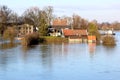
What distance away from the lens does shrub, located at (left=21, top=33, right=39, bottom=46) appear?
38122 millimetres

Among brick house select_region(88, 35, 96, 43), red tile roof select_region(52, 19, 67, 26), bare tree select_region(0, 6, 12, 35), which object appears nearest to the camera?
brick house select_region(88, 35, 96, 43)

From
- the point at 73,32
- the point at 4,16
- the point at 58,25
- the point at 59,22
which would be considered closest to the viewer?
the point at 73,32

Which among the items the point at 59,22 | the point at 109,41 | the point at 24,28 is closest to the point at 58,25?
the point at 59,22

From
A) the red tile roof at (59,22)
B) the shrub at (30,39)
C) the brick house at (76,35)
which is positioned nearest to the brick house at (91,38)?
the brick house at (76,35)

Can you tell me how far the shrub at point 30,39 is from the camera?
125 feet

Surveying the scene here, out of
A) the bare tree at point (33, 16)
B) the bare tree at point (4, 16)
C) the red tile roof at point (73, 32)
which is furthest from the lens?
the bare tree at point (33, 16)

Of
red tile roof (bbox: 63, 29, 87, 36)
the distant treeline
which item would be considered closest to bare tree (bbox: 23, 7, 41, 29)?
the distant treeline

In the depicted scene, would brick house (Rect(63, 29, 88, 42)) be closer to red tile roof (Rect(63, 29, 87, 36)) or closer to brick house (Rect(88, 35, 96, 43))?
red tile roof (Rect(63, 29, 87, 36))

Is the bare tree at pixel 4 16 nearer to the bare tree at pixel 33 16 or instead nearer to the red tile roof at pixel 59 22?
the bare tree at pixel 33 16

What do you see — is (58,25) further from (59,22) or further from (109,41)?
(109,41)

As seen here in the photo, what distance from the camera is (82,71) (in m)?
17.7

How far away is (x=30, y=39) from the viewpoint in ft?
131

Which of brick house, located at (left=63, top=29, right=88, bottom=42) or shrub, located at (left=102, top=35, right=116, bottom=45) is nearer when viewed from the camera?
shrub, located at (left=102, top=35, right=116, bottom=45)

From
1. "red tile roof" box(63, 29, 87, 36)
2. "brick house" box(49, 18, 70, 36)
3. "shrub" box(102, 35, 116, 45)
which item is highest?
"brick house" box(49, 18, 70, 36)
